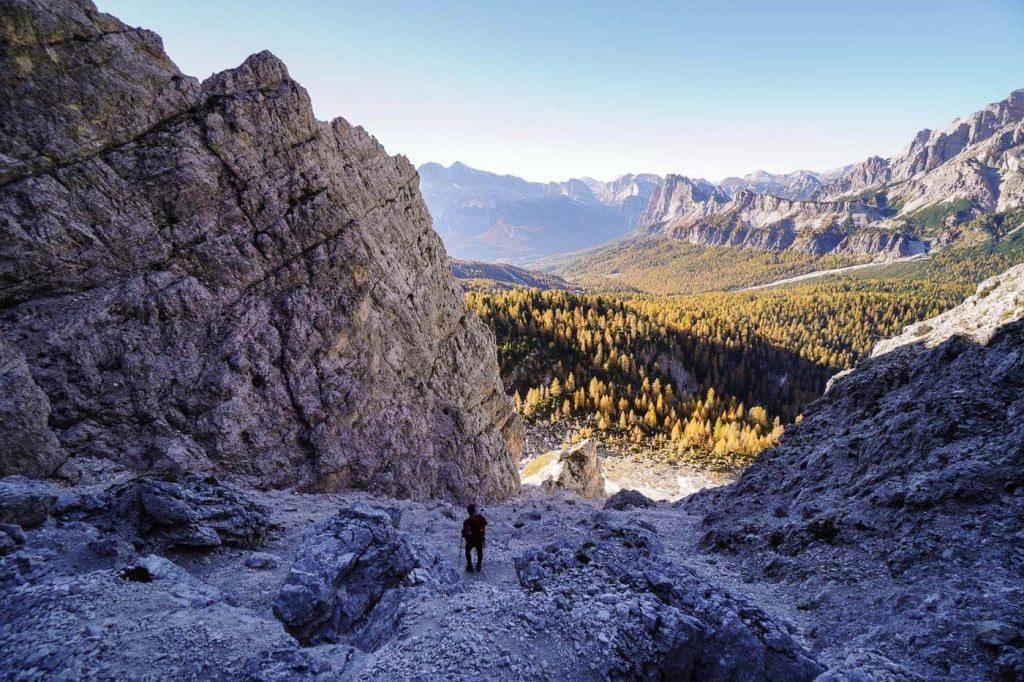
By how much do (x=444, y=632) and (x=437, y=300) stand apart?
26.1 meters

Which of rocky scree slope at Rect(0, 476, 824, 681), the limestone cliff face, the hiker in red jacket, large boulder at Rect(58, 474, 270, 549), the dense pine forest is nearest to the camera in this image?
rocky scree slope at Rect(0, 476, 824, 681)

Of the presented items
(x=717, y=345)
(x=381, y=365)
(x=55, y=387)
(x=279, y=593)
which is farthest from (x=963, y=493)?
(x=717, y=345)

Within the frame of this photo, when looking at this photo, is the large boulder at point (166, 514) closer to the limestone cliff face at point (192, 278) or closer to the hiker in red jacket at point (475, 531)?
the limestone cliff face at point (192, 278)

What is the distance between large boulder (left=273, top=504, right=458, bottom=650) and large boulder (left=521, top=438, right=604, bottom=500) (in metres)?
33.3

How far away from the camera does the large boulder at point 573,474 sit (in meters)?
49.5

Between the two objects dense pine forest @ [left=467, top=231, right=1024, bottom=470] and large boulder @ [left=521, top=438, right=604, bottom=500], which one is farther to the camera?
dense pine forest @ [left=467, top=231, right=1024, bottom=470]

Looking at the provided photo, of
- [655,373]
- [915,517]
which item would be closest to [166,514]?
[915,517]

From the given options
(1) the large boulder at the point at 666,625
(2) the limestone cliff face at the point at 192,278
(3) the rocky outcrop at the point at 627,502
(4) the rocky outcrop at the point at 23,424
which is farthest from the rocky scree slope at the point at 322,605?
(3) the rocky outcrop at the point at 627,502

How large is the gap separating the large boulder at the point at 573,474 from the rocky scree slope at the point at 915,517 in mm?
21726

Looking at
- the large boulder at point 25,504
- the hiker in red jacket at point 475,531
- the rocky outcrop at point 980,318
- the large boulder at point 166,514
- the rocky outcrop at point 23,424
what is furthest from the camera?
the rocky outcrop at point 980,318

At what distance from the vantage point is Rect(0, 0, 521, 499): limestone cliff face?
1766 centimetres

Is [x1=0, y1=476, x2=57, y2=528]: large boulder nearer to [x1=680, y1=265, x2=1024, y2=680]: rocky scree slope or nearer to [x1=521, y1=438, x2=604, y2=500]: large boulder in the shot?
[x1=680, y1=265, x2=1024, y2=680]: rocky scree slope

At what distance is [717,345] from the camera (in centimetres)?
13538

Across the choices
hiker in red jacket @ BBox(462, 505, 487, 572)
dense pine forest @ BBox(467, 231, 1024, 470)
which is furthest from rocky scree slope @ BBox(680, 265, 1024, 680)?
dense pine forest @ BBox(467, 231, 1024, 470)
